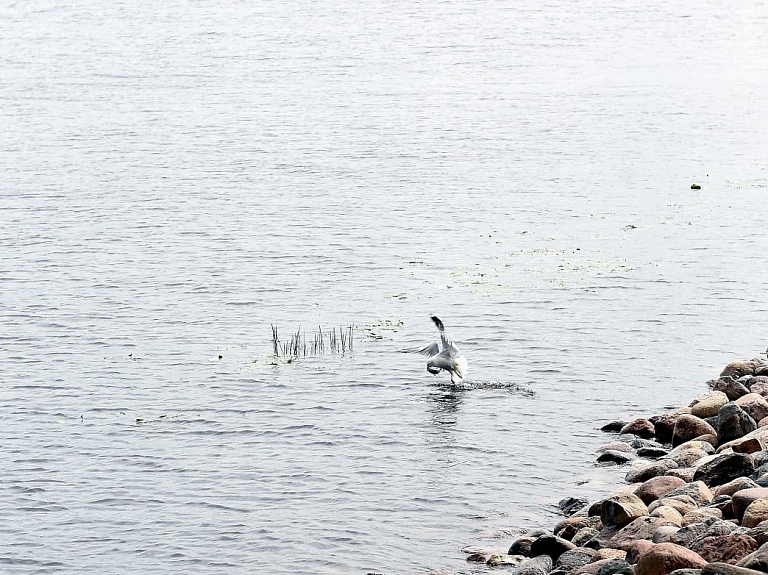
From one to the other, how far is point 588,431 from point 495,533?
4400 millimetres

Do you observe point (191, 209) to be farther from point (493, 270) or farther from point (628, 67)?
point (628, 67)

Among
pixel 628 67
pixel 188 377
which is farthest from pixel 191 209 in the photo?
pixel 628 67

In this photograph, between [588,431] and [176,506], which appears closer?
[176,506]

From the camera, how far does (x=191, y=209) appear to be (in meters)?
36.2

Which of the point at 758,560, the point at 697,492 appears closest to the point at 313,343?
the point at 697,492

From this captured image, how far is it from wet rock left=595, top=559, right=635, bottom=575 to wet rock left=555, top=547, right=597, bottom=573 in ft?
3.00

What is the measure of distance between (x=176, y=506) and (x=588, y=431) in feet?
24.0

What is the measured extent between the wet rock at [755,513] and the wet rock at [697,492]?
1.49 metres

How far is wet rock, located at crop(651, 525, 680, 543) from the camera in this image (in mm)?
12664

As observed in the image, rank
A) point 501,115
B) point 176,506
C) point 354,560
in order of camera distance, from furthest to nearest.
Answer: point 501,115 → point 176,506 → point 354,560

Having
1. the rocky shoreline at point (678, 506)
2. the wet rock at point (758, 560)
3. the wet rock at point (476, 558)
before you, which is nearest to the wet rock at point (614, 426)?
the rocky shoreline at point (678, 506)

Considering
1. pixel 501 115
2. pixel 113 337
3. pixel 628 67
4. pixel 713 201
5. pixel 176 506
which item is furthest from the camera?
pixel 628 67

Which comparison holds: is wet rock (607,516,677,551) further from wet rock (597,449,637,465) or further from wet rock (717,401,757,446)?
wet rock (597,449,637,465)

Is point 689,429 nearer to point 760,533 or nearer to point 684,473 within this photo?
point 684,473
